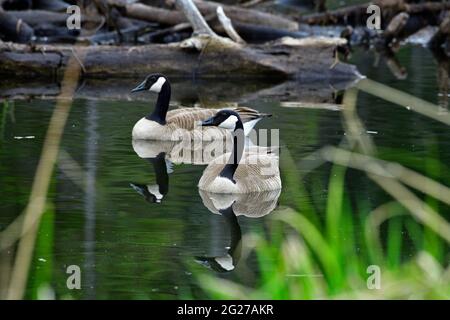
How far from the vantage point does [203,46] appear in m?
19.7

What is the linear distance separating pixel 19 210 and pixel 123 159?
3.15 meters

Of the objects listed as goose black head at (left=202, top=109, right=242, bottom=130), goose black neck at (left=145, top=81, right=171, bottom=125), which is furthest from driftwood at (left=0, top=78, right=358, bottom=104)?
goose black head at (left=202, top=109, right=242, bottom=130)

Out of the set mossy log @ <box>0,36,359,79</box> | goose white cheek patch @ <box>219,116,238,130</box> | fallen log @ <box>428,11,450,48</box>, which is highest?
fallen log @ <box>428,11,450,48</box>

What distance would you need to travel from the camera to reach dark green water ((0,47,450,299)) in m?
8.23

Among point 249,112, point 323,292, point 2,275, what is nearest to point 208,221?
point 2,275

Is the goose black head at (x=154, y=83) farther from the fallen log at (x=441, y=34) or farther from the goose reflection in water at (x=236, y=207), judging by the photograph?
the fallen log at (x=441, y=34)

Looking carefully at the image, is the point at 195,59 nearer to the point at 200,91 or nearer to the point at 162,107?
the point at 200,91

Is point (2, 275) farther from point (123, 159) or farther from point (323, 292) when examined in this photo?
point (123, 159)

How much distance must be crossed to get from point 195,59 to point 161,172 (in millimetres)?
7759

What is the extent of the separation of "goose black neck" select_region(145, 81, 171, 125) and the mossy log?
12.2 ft

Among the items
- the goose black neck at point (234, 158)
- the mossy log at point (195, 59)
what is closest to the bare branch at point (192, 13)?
the mossy log at point (195, 59)

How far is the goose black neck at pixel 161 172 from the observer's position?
38.1ft

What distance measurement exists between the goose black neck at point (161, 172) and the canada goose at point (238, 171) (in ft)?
1.29

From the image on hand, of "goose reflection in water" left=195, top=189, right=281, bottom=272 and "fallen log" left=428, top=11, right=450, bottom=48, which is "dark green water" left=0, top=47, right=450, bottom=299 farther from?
"fallen log" left=428, top=11, right=450, bottom=48
